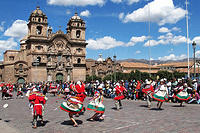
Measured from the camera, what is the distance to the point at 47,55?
5234 cm

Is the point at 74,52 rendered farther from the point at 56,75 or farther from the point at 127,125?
the point at 127,125

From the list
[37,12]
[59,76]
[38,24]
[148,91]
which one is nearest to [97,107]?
[148,91]

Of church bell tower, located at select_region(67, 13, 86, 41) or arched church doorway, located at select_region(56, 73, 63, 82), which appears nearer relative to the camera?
arched church doorway, located at select_region(56, 73, 63, 82)

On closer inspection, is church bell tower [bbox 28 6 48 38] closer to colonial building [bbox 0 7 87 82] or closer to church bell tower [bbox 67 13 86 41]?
colonial building [bbox 0 7 87 82]

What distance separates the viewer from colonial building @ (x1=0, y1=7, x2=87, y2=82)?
166 feet

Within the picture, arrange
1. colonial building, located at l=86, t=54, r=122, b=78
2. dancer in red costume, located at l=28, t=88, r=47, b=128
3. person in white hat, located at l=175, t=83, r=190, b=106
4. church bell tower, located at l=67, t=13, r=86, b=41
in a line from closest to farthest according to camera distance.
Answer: dancer in red costume, located at l=28, t=88, r=47, b=128
person in white hat, located at l=175, t=83, r=190, b=106
church bell tower, located at l=67, t=13, r=86, b=41
colonial building, located at l=86, t=54, r=122, b=78

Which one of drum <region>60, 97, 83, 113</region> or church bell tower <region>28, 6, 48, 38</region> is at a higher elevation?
church bell tower <region>28, 6, 48, 38</region>

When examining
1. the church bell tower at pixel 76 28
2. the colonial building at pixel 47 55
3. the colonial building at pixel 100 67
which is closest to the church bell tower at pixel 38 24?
the colonial building at pixel 47 55

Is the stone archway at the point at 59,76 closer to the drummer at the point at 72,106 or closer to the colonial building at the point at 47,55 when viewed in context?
the colonial building at the point at 47,55

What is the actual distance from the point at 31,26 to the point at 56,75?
44.0 ft

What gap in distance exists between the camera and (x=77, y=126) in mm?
8523

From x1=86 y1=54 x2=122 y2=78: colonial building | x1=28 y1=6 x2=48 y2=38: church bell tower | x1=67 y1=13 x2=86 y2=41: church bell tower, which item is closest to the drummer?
x1=28 y1=6 x2=48 y2=38: church bell tower

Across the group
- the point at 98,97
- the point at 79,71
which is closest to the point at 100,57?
the point at 79,71

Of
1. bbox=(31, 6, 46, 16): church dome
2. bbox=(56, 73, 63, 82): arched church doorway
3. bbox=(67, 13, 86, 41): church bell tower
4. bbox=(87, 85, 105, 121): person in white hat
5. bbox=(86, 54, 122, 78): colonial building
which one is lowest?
bbox=(87, 85, 105, 121): person in white hat
